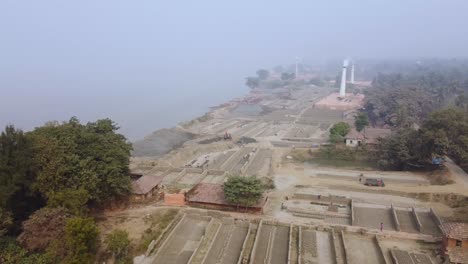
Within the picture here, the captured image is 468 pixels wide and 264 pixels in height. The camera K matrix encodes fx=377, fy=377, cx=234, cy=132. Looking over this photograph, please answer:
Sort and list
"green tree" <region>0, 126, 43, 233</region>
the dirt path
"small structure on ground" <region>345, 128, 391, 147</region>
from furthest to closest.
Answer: "small structure on ground" <region>345, 128, 391, 147</region>, the dirt path, "green tree" <region>0, 126, 43, 233</region>

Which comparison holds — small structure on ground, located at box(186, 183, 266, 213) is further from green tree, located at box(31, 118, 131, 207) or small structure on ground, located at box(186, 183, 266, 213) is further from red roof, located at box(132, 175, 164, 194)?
green tree, located at box(31, 118, 131, 207)

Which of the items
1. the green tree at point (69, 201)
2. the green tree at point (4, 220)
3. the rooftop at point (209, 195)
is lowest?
the rooftop at point (209, 195)

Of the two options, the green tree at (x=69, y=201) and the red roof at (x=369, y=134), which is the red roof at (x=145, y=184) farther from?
the red roof at (x=369, y=134)

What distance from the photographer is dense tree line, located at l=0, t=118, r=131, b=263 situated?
20.7m

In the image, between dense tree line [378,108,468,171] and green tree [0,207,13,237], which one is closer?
green tree [0,207,13,237]

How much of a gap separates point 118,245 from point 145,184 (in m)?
9.99

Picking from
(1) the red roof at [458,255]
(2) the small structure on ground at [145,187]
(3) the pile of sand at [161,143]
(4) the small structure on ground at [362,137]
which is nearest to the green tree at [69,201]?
(2) the small structure on ground at [145,187]

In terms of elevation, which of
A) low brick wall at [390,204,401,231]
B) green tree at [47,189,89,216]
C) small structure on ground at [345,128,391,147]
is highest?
green tree at [47,189,89,216]

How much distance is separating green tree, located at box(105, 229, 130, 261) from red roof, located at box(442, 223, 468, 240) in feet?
62.5

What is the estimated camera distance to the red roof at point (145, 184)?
31.1 metres

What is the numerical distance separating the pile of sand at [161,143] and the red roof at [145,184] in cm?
2132

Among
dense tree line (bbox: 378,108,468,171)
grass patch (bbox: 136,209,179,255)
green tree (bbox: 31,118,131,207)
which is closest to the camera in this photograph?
grass patch (bbox: 136,209,179,255)

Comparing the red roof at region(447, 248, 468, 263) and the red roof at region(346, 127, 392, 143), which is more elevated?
the red roof at region(346, 127, 392, 143)

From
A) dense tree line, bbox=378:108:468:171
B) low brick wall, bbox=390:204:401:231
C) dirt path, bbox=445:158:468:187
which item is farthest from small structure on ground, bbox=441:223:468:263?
dense tree line, bbox=378:108:468:171
